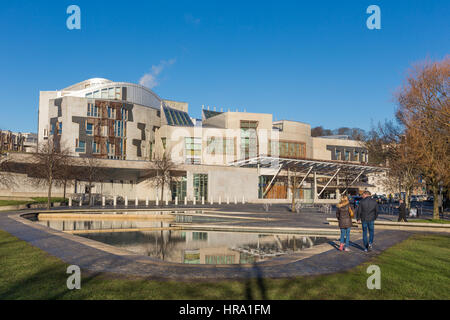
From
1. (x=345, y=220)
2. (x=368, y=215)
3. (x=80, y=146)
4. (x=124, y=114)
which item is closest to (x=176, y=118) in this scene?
(x=124, y=114)

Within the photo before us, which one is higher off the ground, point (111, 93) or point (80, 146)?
point (111, 93)

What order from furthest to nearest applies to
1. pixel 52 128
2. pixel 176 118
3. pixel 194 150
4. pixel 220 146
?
1. pixel 176 118
2. pixel 52 128
3. pixel 220 146
4. pixel 194 150

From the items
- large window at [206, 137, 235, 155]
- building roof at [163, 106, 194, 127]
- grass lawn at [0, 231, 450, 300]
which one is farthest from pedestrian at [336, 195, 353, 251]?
building roof at [163, 106, 194, 127]

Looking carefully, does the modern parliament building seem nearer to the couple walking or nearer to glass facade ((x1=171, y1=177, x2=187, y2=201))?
glass facade ((x1=171, y1=177, x2=187, y2=201))

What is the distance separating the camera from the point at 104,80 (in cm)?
7431

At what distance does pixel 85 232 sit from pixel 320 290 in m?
12.4

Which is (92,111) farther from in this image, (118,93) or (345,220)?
(345,220)

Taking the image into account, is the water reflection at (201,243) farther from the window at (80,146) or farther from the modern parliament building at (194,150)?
the window at (80,146)

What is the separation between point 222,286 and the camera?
617 centimetres

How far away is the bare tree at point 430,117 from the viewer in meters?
19.2

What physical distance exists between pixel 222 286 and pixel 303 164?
46.0 m

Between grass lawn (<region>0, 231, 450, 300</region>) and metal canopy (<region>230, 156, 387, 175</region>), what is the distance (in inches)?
1533

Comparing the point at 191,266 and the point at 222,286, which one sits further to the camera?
the point at 191,266

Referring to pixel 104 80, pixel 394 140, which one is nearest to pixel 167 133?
pixel 104 80
